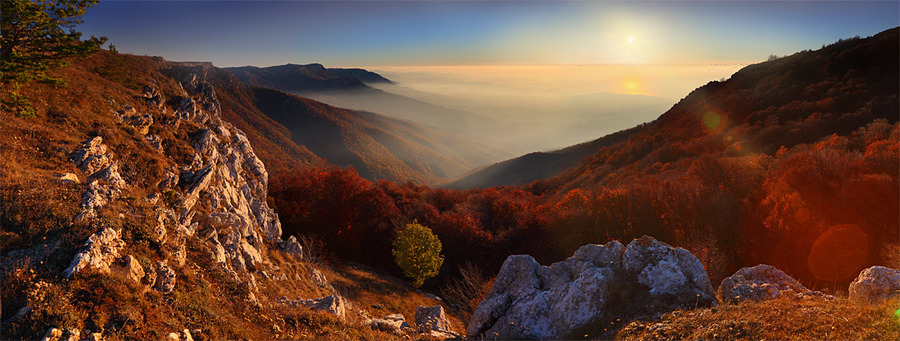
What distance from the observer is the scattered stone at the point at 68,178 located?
42.4 ft

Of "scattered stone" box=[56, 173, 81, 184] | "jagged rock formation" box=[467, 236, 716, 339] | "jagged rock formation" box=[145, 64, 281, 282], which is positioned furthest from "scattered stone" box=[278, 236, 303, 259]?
"jagged rock formation" box=[467, 236, 716, 339]

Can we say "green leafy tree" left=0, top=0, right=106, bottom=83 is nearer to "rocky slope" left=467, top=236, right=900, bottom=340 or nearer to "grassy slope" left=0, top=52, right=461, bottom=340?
"grassy slope" left=0, top=52, right=461, bottom=340

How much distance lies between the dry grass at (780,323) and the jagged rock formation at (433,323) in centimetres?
834

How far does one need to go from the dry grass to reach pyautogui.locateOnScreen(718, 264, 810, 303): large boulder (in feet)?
2.49

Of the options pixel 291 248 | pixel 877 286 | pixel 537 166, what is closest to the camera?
pixel 877 286

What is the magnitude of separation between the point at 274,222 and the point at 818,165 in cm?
4718

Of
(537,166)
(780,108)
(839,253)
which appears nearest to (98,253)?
(839,253)

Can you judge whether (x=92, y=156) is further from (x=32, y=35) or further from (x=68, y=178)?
(x=32, y=35)

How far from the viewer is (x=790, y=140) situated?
168 feet

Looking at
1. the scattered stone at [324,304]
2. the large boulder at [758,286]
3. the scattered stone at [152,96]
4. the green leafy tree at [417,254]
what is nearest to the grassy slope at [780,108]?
the green leafy tree at [417,254]

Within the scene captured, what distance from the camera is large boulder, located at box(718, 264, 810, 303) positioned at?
12383mm

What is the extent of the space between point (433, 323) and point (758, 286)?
14.1 m

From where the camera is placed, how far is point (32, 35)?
54.1ft

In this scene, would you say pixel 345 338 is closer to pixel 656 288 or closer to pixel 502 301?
pixel 502 301
